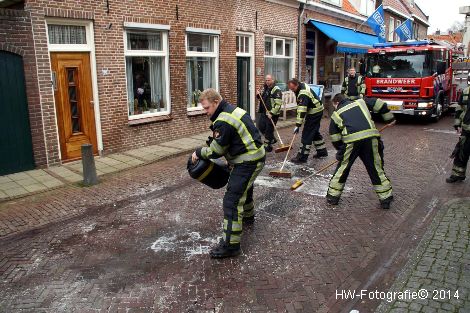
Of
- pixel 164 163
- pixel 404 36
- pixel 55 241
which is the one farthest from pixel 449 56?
pixel 55 241

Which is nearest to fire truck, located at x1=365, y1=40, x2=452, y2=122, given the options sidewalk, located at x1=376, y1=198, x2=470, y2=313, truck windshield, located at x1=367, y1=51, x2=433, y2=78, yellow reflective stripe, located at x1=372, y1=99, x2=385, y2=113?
truck windshield, located at x1=367, y1=51, x2=433, y2=78

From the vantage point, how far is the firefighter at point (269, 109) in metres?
9.86

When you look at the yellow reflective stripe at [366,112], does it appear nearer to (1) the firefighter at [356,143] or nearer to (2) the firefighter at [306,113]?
(1) the firefighter at [356,143]

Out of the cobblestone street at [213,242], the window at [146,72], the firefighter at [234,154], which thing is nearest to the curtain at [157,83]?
the window at [146,72]

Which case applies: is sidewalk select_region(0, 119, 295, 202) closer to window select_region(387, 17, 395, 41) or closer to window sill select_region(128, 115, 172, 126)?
window sill select_region(128, 115, 172, 126)

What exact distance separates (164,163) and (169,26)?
3.67 meters

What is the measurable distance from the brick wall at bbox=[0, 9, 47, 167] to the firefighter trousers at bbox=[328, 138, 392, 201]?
5761mm

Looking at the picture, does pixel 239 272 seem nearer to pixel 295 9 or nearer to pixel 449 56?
pixel 295 9

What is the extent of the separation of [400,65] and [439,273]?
38.2 feet

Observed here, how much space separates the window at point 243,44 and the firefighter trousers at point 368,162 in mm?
8048

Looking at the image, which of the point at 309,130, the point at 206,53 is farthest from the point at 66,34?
the point at 309,130

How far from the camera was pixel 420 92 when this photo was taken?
1377 centimetres

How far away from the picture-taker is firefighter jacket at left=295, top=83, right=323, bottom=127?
841cm

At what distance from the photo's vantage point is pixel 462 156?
7.29 metres
